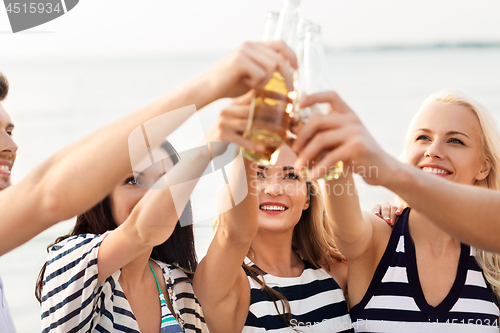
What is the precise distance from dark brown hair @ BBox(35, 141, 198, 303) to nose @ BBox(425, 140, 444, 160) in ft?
3.29

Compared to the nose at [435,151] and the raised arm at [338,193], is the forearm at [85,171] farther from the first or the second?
the nose at [435,151]

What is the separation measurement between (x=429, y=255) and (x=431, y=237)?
77 mm

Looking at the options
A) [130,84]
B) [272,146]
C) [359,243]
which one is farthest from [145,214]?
[130,84]

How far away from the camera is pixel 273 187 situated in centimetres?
196

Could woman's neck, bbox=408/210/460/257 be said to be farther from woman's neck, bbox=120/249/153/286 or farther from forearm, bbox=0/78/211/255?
forearm, bbox=0/78/211/255

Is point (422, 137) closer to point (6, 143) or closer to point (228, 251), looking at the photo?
point (228, 251)

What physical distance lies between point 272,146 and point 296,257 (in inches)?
46.6

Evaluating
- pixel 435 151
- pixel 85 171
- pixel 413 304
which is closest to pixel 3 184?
pixel 85 171

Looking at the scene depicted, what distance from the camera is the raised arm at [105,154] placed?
880 millimetres

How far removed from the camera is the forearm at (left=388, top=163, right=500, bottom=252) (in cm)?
105

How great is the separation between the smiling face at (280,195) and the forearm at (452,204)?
0.89m

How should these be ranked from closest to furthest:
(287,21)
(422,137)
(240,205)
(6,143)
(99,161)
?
(99,161)
(287,21)
(240,205)
(6,143)
(422,137)

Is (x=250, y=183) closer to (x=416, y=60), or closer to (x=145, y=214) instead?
(x=145, y=214)

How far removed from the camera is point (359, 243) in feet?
5.46
